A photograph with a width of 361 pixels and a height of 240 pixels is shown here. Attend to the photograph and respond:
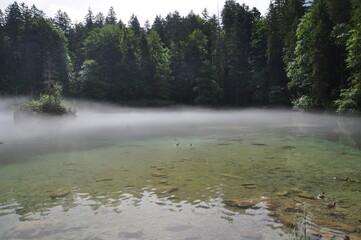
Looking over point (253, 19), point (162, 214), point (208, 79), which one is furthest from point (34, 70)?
point (162, 214)

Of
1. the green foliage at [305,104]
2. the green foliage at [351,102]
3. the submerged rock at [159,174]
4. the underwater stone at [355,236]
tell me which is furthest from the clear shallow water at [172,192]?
the green foliage at [305,104]

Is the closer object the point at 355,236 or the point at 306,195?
the point at 355,236

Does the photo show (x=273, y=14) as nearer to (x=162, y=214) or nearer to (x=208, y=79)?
(x=208, y=79)

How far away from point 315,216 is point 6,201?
6.62 metres

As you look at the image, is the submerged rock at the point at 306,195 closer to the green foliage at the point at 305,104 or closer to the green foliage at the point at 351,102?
the green foliage at the point at 351,102

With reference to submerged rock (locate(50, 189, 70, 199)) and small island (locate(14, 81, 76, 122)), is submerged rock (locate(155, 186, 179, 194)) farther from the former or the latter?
small island (locate(14, 81, 76, 122))

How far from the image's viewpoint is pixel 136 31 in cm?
8019

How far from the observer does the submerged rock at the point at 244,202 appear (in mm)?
5773

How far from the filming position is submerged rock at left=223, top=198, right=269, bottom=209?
5.77 metres

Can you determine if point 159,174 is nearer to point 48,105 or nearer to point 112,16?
point 48,105

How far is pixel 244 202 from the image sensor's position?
5949 millimetres

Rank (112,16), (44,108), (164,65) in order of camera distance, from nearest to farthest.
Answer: (44,108)
(164,65)
(112,16)

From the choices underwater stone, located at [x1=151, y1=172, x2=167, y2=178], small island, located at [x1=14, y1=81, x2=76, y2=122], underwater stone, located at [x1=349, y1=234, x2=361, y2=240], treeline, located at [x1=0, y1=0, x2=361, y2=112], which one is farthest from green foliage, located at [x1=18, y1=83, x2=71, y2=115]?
underwater stone, located at [x1=349, y1=234, x2=361, y2=240]

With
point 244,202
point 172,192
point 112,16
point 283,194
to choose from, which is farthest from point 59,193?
point 112,16
